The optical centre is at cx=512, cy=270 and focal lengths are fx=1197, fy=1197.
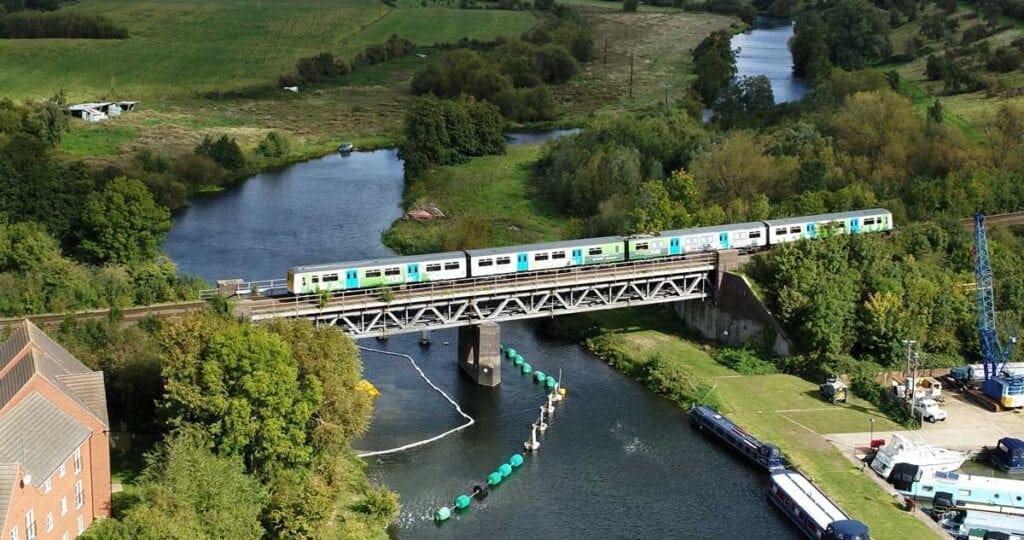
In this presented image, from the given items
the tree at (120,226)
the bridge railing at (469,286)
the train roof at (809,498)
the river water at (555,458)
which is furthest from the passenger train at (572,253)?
the train roof at (809,498)

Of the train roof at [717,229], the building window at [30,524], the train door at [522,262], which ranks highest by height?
the train roof at [717,229]

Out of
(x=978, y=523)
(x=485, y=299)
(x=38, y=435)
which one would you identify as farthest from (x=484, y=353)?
(x=38, y=435)

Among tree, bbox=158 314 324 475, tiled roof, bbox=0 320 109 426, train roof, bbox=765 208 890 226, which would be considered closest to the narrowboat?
tree, bbox=158 314 324 475

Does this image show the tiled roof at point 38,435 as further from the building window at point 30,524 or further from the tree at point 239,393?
the tree at point 239,393

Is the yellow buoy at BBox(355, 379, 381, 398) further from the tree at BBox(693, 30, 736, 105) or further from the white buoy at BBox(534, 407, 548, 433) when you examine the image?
the tree at BBox(693, 30, 736, 105)

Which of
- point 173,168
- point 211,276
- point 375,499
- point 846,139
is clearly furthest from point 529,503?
point 173,168

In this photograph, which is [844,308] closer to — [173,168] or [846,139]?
[846,139]

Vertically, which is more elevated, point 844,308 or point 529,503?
point 844,308
